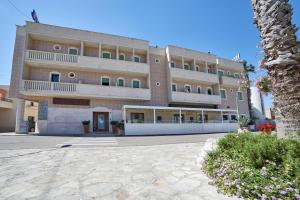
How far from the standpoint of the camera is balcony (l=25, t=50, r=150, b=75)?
1668 cm

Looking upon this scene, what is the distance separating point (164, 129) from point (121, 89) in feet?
20.4

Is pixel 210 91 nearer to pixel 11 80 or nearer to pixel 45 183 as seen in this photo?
pixel 11 80

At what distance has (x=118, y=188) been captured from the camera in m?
3.24

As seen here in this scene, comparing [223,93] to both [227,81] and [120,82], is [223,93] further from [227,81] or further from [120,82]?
[120,82]

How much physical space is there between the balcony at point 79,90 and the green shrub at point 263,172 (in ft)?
51.2

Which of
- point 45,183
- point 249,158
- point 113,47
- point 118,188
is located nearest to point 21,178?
point 45,183

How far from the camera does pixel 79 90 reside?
17.3 meters

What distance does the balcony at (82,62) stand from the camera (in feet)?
54.7

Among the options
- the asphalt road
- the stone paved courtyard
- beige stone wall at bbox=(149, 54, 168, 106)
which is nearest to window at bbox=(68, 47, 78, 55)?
beige stone wall at bbox=(149, 54, 168, 106)

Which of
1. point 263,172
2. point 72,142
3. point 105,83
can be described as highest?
point 105,83

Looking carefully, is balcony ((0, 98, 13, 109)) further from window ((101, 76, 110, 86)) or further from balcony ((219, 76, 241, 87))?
balcony ((219, 76, 241, 87))

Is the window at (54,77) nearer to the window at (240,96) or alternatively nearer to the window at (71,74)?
the window at (71,74)

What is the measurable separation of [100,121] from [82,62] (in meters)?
6.34

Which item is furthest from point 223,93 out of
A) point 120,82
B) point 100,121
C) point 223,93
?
point 100,121
